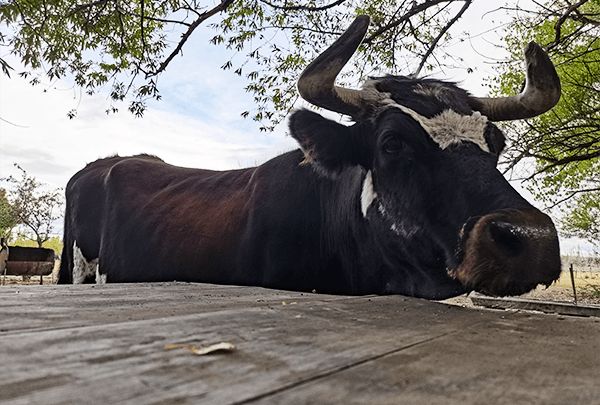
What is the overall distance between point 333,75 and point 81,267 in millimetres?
4349

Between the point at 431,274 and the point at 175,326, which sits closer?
the point at 175,326

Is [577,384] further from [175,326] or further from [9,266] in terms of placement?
[9,266]

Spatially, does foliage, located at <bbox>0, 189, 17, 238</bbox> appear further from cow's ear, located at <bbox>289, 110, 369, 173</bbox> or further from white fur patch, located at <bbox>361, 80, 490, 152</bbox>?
white fur patch, located at <bbox>361, 80, 490, 152</bbox>

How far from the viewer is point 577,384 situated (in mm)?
872

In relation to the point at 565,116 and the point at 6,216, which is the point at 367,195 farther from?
the point at 6,216

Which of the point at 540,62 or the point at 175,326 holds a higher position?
the point at 540,62

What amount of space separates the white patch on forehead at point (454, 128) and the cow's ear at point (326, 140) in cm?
58

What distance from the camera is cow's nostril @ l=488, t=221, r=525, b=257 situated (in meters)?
2.35

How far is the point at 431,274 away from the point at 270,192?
5.35ft

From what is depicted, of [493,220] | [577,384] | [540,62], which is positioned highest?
[540,62]

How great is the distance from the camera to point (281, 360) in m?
0.89

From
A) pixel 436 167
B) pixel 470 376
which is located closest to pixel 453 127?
pixel 436 167

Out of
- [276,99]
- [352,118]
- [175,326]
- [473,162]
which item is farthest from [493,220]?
[276,99]

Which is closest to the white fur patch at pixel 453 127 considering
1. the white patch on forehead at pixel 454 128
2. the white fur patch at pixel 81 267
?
the white patch on forehead at pixel 454 128
